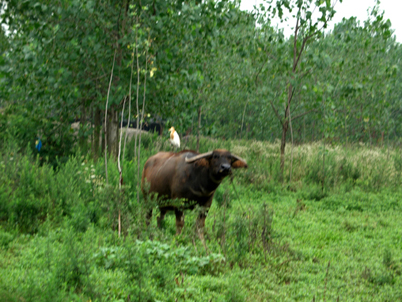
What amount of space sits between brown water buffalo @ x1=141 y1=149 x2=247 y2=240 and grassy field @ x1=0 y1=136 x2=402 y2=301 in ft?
0.74

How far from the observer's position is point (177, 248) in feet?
17.1

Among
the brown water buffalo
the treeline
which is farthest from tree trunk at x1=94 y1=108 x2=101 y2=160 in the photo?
the brown water buffalo

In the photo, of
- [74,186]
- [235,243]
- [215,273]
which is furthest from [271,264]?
[74,186]

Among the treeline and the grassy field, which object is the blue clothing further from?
the grassy field

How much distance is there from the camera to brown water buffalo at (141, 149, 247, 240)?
5852mm

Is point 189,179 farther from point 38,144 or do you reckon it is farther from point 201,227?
point 38,144

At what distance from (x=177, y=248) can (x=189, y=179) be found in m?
1.15

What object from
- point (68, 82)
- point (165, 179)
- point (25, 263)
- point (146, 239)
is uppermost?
point (68, 82)

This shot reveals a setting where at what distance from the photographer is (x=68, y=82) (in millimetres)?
7770

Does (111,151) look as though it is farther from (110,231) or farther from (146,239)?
(146,239)

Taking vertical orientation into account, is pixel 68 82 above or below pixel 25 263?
above

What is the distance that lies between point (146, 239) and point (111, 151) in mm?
4880

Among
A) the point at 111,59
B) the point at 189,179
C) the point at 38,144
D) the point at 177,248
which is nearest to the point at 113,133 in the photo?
the point at 38,144

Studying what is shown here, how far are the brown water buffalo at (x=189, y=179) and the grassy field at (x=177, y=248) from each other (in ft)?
0.74
